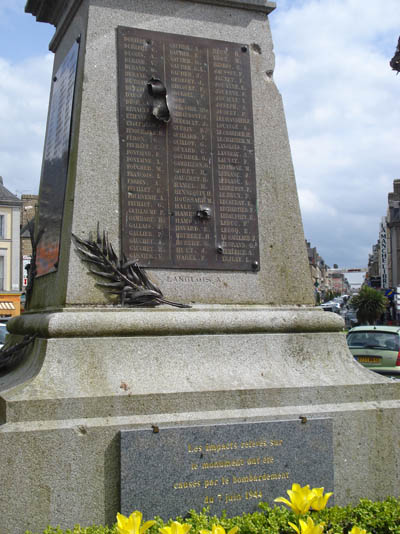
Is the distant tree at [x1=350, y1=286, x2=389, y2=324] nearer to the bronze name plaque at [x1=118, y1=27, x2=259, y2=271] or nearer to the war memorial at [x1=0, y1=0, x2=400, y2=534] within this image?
the war memorial at [x1=0, y1=0, x2=400, y2=534]

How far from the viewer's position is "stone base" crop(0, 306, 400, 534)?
4.20 m

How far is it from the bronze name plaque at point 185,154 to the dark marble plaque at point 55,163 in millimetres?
528

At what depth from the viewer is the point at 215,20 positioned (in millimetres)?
5793

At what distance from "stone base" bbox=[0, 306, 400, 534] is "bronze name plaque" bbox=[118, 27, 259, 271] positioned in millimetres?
546

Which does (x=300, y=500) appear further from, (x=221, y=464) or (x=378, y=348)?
(x=378, y=348)

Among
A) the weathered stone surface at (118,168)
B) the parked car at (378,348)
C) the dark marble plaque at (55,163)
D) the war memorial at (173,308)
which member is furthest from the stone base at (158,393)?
the parked car at (378,348)

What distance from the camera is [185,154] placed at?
5473mm

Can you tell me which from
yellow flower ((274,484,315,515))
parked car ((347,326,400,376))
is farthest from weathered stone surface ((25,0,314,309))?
parked car ((347,326,400,376))

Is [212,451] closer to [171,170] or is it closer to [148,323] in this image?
[148,323]

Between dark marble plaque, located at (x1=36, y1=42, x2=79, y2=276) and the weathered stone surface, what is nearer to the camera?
the weathered stone surface

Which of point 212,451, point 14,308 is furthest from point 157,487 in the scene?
point 14,308

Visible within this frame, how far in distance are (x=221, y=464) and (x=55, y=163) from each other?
2918 millimetres

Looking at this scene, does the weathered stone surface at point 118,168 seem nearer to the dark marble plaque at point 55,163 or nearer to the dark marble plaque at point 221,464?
the dark marble plaque at point 55,163

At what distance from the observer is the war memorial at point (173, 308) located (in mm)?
4324
